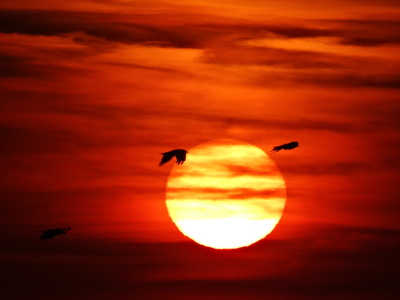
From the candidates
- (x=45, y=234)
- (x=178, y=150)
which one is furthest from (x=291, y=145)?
(x=45, y=234)

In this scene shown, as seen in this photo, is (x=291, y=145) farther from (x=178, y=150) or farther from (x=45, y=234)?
(x=45, y=234)

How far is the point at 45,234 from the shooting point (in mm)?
78812

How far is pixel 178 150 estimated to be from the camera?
76.8 metres

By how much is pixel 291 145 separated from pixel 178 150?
6.74 metres

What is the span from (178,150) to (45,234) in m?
9.85

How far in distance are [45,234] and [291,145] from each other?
16.1 m

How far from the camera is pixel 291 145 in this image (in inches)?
2987
